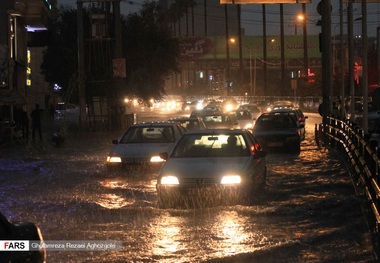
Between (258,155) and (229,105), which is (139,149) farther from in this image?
(229,105)

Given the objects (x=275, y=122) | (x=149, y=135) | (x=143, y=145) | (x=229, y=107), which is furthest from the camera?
(x=229, y=107)

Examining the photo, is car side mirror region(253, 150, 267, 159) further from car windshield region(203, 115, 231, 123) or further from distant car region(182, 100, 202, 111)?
distant car region(182, 100, 202, 111)

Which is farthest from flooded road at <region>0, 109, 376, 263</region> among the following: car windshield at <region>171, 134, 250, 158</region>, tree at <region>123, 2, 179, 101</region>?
tree at <region>123, 2, 179, 101</region>

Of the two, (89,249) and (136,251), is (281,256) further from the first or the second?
(89,249)

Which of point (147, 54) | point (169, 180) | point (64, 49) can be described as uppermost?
point (64, 49)

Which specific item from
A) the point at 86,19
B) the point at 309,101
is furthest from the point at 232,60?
the point at 86,19

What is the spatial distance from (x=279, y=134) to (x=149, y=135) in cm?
864

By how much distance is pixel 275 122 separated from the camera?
1189 inches

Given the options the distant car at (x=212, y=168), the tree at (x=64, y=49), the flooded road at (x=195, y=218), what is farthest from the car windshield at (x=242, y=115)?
the distant car at (x=212, y=168)

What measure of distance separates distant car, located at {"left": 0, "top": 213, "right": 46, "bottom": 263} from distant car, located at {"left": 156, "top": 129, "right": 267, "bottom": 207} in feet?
25.4

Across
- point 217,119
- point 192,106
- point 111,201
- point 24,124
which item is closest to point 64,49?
point 24,124

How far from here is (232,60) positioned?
126 m

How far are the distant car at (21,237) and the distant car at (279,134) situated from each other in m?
22.9

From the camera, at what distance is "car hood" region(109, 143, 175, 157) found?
776 inches
